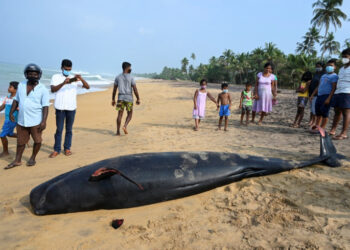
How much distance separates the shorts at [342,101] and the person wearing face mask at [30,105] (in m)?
6.18

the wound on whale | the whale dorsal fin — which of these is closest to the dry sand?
the wound on whale

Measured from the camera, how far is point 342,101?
5230 millimetres

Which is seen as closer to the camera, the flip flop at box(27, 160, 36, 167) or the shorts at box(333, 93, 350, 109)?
the flip flop at box(27, 160, 36, 167)

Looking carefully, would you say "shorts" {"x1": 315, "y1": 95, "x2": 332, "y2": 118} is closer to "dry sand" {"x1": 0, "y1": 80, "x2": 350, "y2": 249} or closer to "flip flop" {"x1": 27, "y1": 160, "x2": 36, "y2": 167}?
"dry sand" {"x1": 0, "y1": 80, "x2": 350, "y2": 249}

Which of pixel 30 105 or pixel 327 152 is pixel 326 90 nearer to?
pixel 327 152

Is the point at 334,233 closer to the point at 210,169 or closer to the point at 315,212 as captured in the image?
the point at 315,212

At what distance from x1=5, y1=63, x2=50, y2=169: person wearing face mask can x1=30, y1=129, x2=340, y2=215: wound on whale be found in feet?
5.24

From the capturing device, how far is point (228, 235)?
222 cm

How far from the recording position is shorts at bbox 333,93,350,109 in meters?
5.16

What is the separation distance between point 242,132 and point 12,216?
5.71 m

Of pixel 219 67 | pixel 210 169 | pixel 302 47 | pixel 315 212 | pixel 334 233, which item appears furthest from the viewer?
pixel 219 67

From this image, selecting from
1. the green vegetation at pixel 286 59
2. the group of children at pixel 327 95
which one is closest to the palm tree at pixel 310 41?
the green vegetation at pixel 286 59

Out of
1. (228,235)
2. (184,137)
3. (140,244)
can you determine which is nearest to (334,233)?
(228,235)

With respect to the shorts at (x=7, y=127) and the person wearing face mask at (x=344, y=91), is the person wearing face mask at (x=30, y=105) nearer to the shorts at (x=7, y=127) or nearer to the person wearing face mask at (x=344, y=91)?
the shorts at (x=7, y=127)
